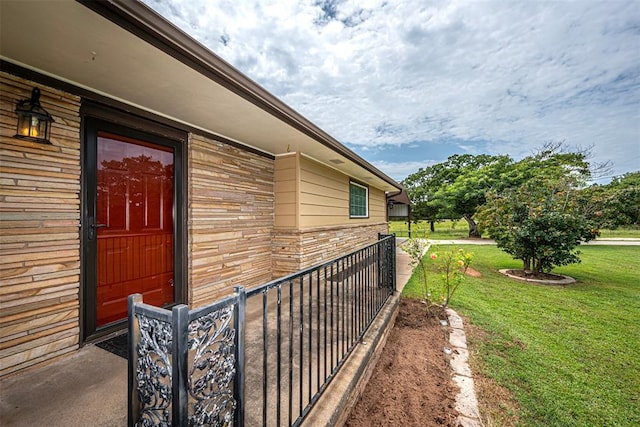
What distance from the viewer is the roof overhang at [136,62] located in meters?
1.27

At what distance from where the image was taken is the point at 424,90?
8852mm

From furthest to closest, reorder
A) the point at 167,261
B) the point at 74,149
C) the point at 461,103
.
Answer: the point at 461,103 → the point at 167,261 → the point at 74,149

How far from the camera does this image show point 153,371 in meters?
0.90

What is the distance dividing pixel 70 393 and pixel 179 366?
1498mm

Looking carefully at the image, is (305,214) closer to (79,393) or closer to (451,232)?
(79,393)

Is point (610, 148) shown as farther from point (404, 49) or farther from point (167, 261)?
point (167, 261)

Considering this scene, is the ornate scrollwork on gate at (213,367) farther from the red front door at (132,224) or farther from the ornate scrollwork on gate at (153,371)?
the red front door at (132,224)

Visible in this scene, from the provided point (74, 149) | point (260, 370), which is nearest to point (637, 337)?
point (260, 370)

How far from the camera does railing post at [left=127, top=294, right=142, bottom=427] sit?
0.93m

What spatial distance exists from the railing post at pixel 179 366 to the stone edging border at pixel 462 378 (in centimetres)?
182

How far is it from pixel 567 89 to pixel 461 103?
120 inches

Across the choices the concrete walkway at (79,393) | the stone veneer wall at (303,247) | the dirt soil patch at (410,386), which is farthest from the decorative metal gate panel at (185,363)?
the stone veneer wall at (303,247)

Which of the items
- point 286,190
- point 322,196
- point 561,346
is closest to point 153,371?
point 286,190

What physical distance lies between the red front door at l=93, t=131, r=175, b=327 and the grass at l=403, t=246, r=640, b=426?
3.41 m
